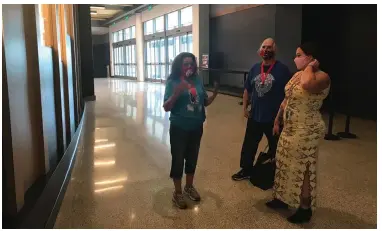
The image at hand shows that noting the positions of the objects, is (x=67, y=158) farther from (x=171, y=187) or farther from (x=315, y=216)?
(x=315, y=216)

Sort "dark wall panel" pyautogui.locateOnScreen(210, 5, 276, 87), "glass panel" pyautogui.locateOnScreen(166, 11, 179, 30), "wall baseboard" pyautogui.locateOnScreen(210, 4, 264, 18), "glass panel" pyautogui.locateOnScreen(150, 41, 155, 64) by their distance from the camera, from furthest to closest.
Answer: "glass panel" pyautogui.locateOnScreen(150, 41, 155, 64), "glass panel" pyautogui.locateOnScreen(166, 11, 179, 30), "wall baseboard" pyautogui.locateOnScreen(210, 4, 264, 18), "dark wall panel" pyautogui.locateOnScreen(210, 5, 276, 87)

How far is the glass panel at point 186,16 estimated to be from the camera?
14.0m

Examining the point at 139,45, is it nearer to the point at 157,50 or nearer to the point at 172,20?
the point at 157,50

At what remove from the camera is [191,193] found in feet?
8.90

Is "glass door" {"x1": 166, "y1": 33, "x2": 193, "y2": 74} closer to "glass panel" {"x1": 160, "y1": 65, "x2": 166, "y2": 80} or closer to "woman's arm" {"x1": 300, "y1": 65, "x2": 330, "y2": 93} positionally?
"glass panel" {"x1": 160, "y1": 65, "x2": 166, "y2": 80}

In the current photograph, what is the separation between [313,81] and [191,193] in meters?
1.34

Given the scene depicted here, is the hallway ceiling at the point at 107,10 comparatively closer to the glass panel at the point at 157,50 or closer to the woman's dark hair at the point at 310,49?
the glass panel at the point at 157,50

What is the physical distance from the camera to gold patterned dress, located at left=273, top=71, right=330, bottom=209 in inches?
85.7

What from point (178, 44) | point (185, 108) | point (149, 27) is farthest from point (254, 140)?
point (149, 27)

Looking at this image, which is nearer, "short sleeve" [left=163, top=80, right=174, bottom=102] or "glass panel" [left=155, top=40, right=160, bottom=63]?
"short sleeve" [left=163, top=80, right=174, bottom=102]

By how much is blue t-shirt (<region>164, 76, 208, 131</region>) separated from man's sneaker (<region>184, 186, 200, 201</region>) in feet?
1.94

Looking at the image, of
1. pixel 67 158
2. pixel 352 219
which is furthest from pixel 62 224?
pixel 352 219

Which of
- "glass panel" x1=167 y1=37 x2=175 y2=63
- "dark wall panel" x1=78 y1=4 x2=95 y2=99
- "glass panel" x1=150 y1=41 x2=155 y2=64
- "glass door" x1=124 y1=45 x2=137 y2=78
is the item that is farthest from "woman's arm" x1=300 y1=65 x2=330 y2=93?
"glass door" x1=124 y1=45 x2=137 y2=78

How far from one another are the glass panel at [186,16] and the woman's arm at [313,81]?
12.4 m
